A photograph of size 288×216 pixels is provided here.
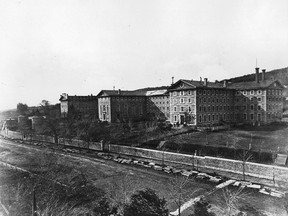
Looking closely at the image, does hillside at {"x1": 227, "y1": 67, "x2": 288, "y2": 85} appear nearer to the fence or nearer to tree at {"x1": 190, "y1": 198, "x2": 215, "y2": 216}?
the fence

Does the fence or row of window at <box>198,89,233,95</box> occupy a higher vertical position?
row of window at <box>198,89,233,95</box>

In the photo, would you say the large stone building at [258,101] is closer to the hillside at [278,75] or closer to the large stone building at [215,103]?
the large stone building at [215,103]

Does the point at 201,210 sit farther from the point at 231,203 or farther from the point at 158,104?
the point at 158,104

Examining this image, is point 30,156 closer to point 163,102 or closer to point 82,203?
point 82,203

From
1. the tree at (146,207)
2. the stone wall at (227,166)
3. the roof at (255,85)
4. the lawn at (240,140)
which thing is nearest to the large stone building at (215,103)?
the roof at (255,85)

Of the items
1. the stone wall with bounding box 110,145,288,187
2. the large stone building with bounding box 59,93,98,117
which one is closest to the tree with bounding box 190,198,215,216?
the stone wall with bounding box 110,145,288,187

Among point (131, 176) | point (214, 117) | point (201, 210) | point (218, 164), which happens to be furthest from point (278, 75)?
point (201, 210)
